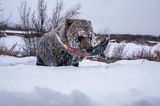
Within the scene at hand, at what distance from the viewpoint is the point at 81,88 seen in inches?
84.2

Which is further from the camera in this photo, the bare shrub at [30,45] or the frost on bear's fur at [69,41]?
the bare shrub at [30,45]

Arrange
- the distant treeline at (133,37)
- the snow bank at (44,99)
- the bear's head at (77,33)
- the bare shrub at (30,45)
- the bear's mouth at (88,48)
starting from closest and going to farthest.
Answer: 1. the snow bank at (44,99)
2. the bear's mouth at (88,48)
3. the bear's head at (77,33)
4. the bare shrub at (30,45)
5. the distant treeline at (133,37)

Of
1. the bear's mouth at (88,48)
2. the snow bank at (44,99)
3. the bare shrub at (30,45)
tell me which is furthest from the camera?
the bare shrub at (30,45)

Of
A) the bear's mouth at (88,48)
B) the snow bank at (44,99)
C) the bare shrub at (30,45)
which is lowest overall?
the bare shrub at (30,45)

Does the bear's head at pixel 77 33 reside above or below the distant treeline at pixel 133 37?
above

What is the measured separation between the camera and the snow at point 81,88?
79.0 inches

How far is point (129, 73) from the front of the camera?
96.3 inches

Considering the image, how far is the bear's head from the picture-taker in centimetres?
449

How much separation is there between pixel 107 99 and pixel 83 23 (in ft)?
9.45

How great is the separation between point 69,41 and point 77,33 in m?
0.19

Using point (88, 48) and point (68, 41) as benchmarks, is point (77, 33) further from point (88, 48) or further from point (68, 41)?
point (88, 48)

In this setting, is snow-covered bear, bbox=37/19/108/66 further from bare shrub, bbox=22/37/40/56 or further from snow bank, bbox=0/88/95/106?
bare shrub, bbox=22/37/40/56

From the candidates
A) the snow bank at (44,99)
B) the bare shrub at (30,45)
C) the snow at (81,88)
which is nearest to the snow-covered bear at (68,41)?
the snow at (81,88)

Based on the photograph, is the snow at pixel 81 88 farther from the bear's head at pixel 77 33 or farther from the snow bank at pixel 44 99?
the bear's head at pixel 77 33
